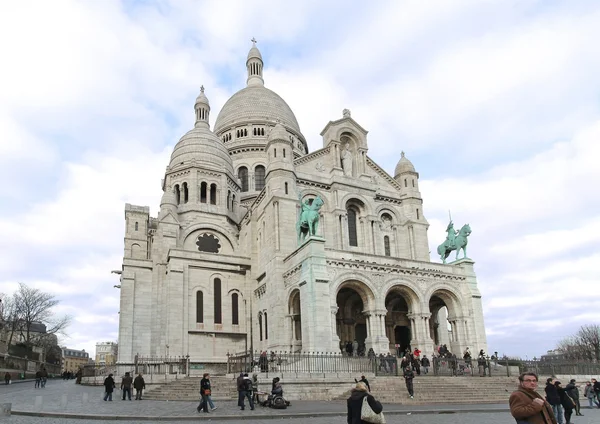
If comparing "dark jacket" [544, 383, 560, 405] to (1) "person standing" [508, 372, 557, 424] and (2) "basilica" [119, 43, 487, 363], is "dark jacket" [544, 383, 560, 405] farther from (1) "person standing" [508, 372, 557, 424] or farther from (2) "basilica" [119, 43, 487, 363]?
(2) "basilica" [119, 43, 487, 363]

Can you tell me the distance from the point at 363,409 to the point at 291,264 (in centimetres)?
2660

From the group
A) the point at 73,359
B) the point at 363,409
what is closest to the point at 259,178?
the point at 363,409

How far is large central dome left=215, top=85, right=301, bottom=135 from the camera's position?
6122cm

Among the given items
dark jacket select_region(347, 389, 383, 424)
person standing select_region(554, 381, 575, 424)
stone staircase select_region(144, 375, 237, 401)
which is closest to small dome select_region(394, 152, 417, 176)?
stone staircase select_region(144, 375, 237, 401)

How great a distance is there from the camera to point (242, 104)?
6291 cm

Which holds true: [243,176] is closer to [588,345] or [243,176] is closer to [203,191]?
[203,191]

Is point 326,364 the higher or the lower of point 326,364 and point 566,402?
Result: the higher

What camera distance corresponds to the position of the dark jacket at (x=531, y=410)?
6.16m

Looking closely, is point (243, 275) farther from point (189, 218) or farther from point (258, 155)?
point (258, 155)

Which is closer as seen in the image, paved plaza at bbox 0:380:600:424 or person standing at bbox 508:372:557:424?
person standing at bbox 508:372:557:424

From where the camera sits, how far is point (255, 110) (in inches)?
2422

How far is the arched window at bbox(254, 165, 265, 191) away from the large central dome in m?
6.44

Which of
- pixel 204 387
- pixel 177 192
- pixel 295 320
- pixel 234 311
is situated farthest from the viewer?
pixel 177 192

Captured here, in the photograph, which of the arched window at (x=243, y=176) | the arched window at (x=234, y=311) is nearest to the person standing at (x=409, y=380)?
the arched window at (x=234, y=311)
